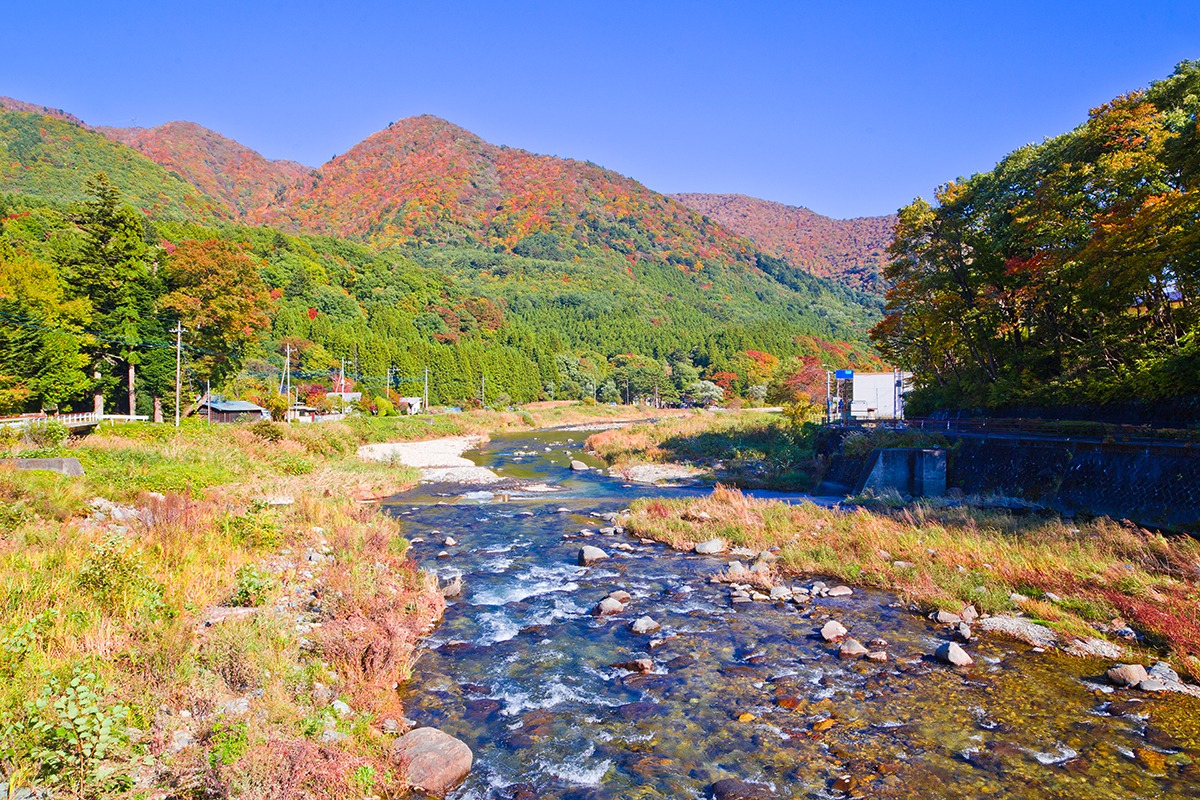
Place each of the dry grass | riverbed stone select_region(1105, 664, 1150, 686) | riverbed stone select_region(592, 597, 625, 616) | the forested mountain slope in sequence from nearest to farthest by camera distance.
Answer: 1. the dry grass
2. riverbed stone select_region(1105, 664, 1150, 686)
3. riverbed stone select_region(592, 597, 625, 616)
4. the forested mountain slope

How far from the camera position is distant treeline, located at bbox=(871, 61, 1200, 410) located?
21.2m

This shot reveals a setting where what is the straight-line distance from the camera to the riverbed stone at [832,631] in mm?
10664

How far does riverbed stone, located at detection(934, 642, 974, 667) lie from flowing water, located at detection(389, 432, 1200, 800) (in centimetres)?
22

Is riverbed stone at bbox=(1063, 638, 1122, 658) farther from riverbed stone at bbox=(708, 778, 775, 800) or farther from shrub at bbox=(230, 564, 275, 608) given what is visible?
shrub at bbox=(230, 564, 275, 608)

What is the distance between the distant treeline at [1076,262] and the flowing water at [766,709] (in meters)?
18.0

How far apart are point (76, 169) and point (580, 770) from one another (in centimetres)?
20423

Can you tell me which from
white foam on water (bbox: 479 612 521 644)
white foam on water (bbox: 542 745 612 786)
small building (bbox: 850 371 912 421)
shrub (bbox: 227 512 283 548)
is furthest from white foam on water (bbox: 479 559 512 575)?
small building (bbox: 850 371 912 421)

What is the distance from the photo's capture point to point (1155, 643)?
966 centimetres

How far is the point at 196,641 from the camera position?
7.84m

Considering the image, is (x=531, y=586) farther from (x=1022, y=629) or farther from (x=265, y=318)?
(x=265, y=318)

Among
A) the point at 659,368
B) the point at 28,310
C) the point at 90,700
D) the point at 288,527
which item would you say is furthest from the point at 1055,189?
the point at 659,368

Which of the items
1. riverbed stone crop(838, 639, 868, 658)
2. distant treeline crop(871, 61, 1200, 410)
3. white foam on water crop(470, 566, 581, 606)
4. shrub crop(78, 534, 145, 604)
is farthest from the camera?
distant treeline crop(871, 61, 1200, 410)

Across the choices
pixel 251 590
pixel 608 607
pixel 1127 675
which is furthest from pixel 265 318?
pixel 1127 675

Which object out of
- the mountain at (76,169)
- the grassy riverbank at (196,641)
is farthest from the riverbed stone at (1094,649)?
the mountain at (76,169)
